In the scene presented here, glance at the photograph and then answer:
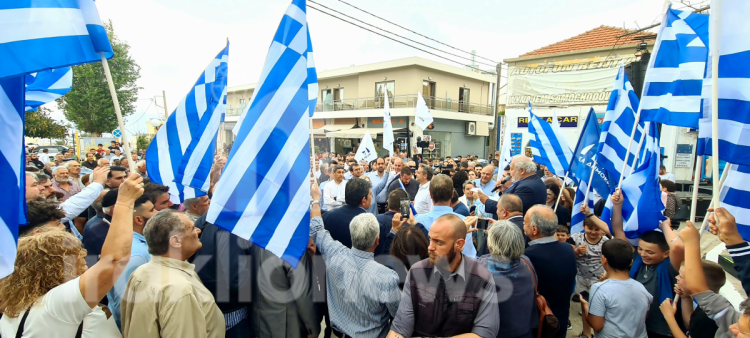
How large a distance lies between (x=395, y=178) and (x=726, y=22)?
16.8 ft

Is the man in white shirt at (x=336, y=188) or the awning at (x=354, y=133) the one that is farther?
the awning at (x=354, y=133)

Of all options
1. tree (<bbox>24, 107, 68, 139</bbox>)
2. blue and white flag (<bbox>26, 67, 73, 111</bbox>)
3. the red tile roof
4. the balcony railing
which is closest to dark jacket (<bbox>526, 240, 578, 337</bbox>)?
blue and white flag (<bbox>26, 67, 73, 111</bbox>)

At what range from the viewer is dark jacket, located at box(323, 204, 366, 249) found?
137 inches

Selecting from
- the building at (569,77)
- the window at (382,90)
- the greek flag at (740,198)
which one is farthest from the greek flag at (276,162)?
the window at (382,90)

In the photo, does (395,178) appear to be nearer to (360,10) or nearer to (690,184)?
(360,10)

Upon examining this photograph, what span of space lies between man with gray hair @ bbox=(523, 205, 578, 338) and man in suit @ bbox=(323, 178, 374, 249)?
1.51 metres

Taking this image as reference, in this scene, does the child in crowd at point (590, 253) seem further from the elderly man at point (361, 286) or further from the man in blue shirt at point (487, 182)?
the elderly man at point (361, 286)

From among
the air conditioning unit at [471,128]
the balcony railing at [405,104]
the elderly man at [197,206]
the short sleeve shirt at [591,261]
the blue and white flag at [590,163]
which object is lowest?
A: the short sleeve shirt at [591,261]

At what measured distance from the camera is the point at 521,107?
60.0ft

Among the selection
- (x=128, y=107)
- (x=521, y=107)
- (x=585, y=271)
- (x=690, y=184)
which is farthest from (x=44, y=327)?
(x=128, y=107)

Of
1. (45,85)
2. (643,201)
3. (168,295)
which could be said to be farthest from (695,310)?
(45,85)

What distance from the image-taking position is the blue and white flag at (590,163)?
186 inches

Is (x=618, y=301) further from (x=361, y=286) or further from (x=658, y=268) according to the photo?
(x=361, y=286)

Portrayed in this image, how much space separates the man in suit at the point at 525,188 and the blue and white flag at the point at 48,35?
13.6ft
